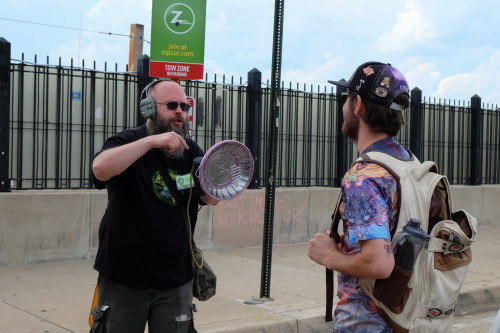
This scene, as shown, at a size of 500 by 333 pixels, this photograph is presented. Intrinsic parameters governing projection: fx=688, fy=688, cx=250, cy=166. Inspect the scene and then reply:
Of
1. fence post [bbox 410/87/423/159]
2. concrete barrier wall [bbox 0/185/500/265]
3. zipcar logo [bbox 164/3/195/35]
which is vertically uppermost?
zipcar logo [bbox 164/3/195/35]

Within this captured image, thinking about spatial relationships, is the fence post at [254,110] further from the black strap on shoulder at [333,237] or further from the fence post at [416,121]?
the black strap on shoulder at [333,237]

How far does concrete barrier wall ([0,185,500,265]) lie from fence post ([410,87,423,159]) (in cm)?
123

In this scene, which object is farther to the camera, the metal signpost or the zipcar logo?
the zipcar logo

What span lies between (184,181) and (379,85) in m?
1.32

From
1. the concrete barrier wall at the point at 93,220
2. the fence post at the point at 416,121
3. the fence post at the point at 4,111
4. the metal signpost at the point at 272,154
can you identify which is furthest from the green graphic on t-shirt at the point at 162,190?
→ the fence post at the point at 416,121

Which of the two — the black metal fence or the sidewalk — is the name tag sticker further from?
the black metal fence

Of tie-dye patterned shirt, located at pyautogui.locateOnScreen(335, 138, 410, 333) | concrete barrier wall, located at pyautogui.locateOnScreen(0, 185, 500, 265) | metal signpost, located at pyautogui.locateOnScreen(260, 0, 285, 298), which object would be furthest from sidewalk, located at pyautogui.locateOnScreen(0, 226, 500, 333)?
tie-dye patterned shirt, located at pyautogui.locateOnScreen(335, 138, 410, 333)

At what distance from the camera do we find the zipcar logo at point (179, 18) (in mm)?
7062

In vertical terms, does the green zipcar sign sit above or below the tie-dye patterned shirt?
above

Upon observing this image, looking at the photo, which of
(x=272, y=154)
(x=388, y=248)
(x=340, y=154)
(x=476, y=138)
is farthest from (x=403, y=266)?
(x=476, y=138)

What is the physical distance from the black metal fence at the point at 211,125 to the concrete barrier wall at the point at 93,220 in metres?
0.40

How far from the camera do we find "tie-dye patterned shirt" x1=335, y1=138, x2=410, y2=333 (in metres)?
2.41

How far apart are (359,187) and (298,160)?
358 inches

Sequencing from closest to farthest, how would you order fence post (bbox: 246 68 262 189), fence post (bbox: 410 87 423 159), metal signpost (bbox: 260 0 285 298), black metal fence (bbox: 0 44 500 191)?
1. metal signpost (bbox: 260 0 285 298)
2. black metal fence (bbox: 0 44 500 191)
3. fence post (bbox: 246 68 262 189)
4. fence post (bbox: 410 87 423 159)
